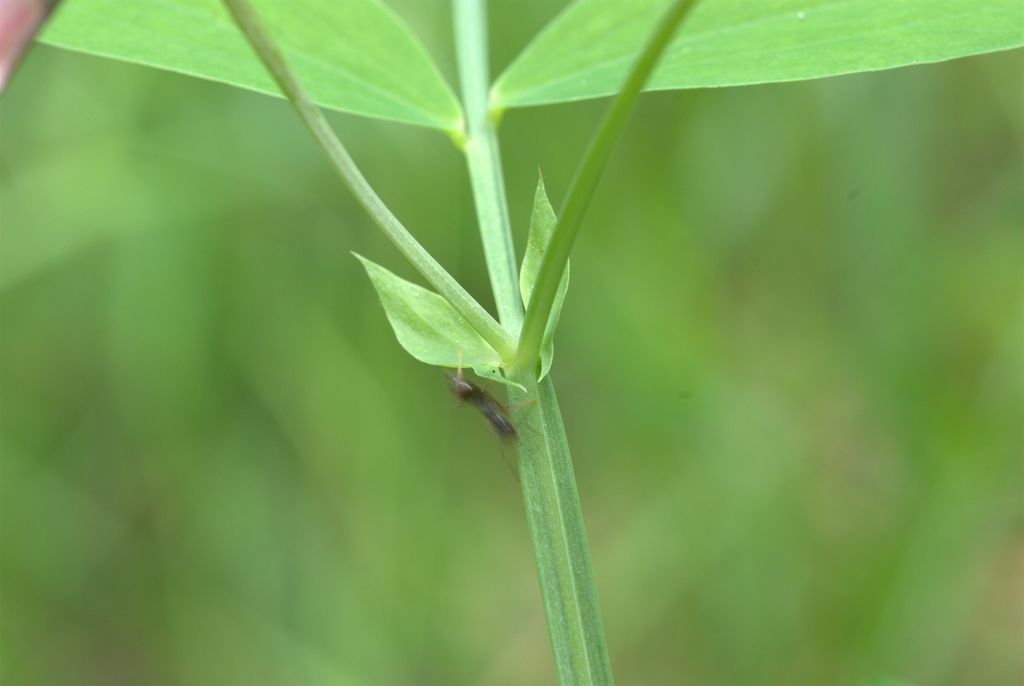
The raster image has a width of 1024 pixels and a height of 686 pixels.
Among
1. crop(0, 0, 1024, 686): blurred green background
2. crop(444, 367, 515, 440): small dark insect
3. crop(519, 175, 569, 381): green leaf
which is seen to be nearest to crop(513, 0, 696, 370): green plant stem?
crop(519, 175, 569, 381): green leaf

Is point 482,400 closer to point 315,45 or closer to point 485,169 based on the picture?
point 485,169

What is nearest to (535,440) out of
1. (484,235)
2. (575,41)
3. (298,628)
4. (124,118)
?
(484,235)

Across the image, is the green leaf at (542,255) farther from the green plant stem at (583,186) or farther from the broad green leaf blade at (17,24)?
the broad green leaf blade at (17,24)

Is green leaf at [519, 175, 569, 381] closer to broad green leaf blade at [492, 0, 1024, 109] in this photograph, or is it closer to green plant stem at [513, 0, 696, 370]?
green plant stem at [513, 0, 696, 370]

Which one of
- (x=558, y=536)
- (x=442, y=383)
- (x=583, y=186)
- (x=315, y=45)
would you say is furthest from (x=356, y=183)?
(x=442, y=383)

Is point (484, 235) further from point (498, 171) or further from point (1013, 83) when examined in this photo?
point (1013, 83)

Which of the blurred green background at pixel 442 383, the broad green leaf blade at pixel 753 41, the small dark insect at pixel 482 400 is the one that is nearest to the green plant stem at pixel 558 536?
the small dark insect at pixel 482 400

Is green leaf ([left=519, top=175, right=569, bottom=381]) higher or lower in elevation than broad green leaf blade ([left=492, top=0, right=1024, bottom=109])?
lower
